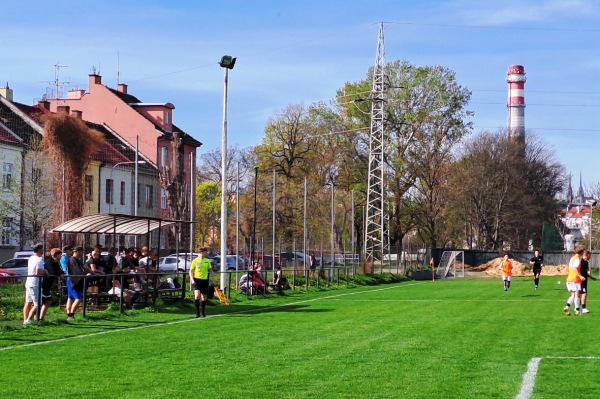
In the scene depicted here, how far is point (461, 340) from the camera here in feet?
59.9

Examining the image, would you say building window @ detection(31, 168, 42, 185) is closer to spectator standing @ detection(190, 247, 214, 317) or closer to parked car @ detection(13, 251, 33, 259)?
parked car @ detection(13, 251, 33, 259)

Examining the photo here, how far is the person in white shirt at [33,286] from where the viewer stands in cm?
2192

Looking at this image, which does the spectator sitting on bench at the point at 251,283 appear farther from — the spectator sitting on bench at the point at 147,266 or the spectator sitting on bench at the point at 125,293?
the spectator sitting on bench at the point at 125,293

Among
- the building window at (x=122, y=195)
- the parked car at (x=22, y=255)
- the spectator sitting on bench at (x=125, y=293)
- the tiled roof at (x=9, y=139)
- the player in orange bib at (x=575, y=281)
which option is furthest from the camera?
the building window at (x=122, y=195)

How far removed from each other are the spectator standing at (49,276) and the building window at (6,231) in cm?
2239

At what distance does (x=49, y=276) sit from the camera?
22.2m

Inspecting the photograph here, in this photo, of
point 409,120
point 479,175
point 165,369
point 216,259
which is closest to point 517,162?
point 479,175

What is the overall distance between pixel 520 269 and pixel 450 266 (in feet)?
16.8

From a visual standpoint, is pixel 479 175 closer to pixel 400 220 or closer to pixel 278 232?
pixel 400 220

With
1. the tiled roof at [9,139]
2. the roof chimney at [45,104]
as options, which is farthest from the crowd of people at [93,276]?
the roof chimney at [45,104]

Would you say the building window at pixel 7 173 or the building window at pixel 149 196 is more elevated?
the building window at pixel 7 173

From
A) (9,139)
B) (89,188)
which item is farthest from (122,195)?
(9,139)

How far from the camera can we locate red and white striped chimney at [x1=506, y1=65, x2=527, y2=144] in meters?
124

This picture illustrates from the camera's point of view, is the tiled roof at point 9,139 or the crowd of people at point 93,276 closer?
the crowd of people at point 93,276
